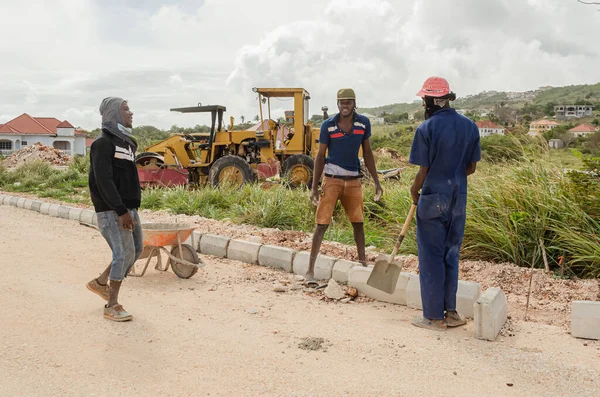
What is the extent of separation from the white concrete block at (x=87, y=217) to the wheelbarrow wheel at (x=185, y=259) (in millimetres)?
4540

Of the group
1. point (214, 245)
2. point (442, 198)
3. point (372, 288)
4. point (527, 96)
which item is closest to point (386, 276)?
point (372, 288)

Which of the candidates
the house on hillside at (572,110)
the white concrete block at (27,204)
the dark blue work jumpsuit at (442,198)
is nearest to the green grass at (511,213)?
the dark blue work jumpsuit at (442,198)

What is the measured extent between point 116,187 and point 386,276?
8.14ft

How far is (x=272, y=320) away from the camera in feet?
16.9

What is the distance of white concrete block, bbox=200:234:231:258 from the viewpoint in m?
7.82

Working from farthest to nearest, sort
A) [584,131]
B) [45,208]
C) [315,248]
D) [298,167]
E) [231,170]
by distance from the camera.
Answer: [584,131] < [298,167] < [231,170] < [45,208] < [315,248]

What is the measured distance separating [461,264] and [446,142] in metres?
2.22

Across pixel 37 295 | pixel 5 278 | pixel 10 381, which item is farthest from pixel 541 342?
pixel 5 278

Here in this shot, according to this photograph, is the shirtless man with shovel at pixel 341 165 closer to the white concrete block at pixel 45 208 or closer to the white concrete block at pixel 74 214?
the white concrete block at pixel 74 214

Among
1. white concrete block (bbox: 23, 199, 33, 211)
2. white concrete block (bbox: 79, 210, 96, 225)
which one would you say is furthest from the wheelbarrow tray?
white concrete block (bbox: 23, 199, 33, 211)

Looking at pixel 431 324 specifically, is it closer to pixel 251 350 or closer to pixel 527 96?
pixel 251 350

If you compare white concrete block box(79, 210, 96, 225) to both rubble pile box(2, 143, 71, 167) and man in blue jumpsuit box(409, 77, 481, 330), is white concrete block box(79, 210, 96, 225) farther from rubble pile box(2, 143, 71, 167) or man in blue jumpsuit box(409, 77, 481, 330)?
rubble pile box(2, 143, 71, 167)

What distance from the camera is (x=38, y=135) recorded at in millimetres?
54031

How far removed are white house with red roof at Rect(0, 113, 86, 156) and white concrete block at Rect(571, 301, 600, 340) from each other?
52.7 meters
